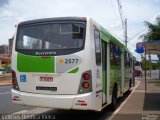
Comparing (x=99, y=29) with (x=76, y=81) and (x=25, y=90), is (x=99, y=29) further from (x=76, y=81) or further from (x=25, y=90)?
(x=25, y=90)

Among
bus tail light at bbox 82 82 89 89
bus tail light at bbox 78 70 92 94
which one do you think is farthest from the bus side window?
bus tail light at bbox 82 82 89 89

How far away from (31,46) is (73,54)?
1.41 meters

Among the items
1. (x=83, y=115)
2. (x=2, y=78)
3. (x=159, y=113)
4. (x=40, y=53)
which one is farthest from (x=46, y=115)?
(x=2, y=78)

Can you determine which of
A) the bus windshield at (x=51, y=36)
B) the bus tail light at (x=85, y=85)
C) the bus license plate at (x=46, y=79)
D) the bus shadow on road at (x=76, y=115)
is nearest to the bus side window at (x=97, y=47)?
the bus windshield at (x=51, y=36)

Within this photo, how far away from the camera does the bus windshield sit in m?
9.91

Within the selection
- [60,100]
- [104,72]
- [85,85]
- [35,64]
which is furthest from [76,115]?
[35,64]

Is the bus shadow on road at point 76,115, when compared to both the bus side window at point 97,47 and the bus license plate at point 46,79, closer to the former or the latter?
the bus license plate at point 46,79

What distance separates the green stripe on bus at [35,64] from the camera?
987 centimetres

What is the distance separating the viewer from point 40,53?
10.1 meters

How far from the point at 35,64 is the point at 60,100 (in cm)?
131

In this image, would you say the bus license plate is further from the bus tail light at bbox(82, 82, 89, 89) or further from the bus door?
the bus door

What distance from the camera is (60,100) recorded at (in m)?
9.62

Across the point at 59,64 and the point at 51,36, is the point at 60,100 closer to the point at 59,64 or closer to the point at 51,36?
the point at 59,64

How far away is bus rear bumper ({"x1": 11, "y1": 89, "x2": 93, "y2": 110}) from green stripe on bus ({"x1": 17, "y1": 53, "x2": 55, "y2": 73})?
0.71m
